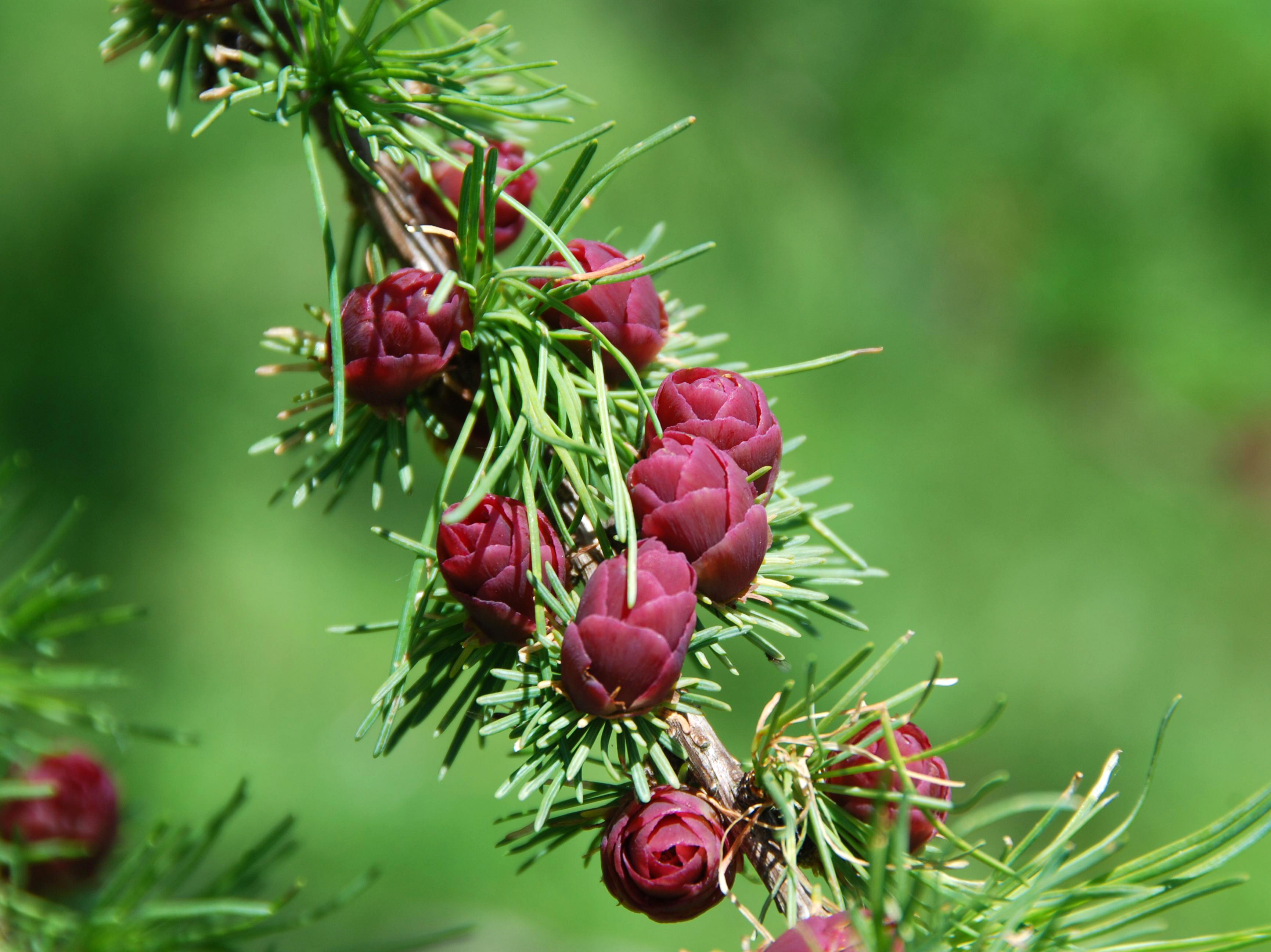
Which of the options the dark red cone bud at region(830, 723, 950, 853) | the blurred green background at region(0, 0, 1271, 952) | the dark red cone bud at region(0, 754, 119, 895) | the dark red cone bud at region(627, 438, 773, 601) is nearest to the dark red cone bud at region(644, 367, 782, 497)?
the dark red cone bud at region(627, 438, 773, 601)

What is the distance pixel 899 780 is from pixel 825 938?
0.07 m

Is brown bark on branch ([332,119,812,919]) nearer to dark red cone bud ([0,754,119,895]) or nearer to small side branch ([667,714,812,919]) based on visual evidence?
small side branch ([667,714,812,919])

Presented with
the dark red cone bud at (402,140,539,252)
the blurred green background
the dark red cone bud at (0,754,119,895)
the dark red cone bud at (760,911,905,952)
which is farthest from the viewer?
the blurred green background

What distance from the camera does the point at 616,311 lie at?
1.41 feet

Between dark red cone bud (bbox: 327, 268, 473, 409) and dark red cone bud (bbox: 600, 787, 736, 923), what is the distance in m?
0.20

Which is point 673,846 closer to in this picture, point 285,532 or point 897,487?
point 285,532

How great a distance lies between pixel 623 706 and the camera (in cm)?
37

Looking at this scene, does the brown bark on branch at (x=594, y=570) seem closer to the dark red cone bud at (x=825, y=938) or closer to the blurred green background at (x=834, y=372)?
the dark red cone bud at (x=825, y=938)

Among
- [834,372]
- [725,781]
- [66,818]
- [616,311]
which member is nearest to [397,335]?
[616,311]

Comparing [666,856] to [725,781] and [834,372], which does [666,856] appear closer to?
[725,781]

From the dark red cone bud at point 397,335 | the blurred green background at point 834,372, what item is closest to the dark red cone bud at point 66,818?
the dark red cone bud at point 397,335

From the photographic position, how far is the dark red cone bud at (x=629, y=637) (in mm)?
357

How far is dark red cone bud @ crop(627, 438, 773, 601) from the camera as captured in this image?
1.25 ft

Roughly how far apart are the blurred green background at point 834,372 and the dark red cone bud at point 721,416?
130 centimetres
